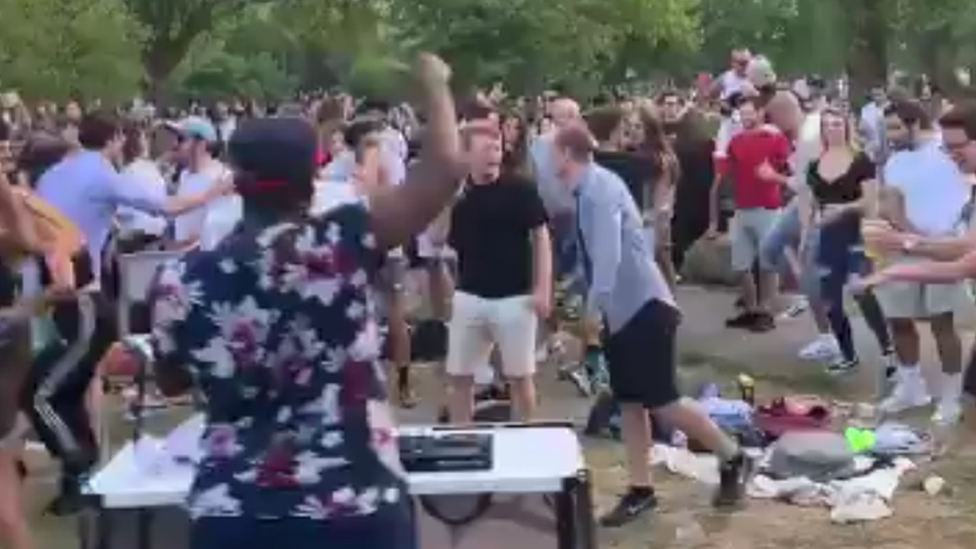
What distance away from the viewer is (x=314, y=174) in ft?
12.8

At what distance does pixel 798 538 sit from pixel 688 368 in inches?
171

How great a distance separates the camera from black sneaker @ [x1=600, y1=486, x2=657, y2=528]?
8.06m

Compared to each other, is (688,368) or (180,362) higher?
(180,362)

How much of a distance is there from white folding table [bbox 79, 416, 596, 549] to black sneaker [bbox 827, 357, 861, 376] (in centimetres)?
630

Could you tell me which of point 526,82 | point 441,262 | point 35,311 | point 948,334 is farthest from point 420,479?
point 526,82

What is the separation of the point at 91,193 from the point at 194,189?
202 cm

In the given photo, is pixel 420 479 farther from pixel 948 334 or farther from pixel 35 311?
pixel 948 334

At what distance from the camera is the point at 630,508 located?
806 centimetres

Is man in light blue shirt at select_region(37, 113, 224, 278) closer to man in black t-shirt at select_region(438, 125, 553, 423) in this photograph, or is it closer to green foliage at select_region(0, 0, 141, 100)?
man in black t-shirt at select_region(438, 125, 553, 423)

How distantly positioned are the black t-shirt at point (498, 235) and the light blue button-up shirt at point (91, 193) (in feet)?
5.04

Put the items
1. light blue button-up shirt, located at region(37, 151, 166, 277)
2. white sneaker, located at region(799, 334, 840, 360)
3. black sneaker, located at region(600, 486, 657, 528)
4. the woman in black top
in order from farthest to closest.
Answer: white sneaker, located at region(799, 334, 840, 360)
the woman in black top
light blue button-up shirt, located at region(37, 151, 166, 277)
black sneaker, located at region(600, 486, 657, 528)

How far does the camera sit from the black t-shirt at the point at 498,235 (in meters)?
8.69

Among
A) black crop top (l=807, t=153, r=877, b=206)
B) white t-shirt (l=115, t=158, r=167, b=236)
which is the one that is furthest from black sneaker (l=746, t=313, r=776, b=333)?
white t-shirt (l=115, t=158, r=167, b=236)

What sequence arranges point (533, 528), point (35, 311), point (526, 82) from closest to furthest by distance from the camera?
1. point (533, 528)
2. point (35, 311)
3. point (526, 82)
